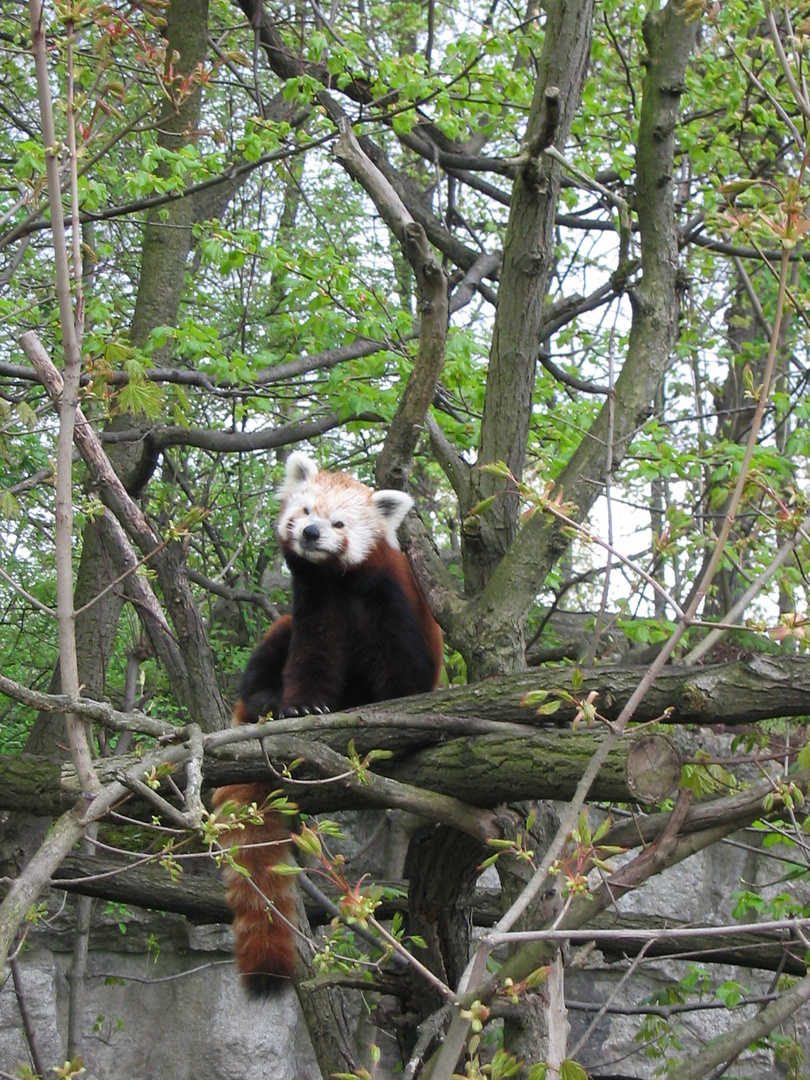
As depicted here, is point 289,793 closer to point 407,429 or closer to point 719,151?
point 407,429

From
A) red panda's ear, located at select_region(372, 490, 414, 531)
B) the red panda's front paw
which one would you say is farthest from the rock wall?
red panda's ear, located at select_region(372, 490, 414, 531)

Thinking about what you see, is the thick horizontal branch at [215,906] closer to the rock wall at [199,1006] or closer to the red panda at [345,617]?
the red panda at [345,617]

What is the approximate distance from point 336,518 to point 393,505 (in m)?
0.31

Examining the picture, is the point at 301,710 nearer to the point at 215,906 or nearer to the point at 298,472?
the point at 215,906

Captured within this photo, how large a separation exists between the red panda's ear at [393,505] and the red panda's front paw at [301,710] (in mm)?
846

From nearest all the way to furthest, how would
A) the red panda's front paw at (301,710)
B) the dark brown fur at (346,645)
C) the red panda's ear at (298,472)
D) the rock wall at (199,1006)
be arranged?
the red panda's front paw at (301,710)
the dark brown fur at (346,645)
the red panda's ear at (298,472)
the rock wall at (199,1006)

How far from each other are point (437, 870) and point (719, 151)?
5230mm

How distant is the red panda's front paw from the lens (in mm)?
4179

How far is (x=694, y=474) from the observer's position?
6238 millimetres

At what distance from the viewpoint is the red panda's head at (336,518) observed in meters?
4.52

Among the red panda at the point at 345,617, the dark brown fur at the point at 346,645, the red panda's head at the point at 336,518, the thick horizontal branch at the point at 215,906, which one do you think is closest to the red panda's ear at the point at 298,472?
the red panda's head at the point at 336,518

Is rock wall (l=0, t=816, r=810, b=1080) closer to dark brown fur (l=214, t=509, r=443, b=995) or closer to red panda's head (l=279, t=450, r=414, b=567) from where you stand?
dark brown fur (l=214, t=509, r=443, b=995)

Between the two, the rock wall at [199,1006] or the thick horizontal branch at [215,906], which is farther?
the rock wall at [199,1006]

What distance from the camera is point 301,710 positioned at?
168 inches
